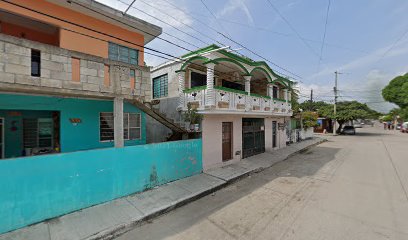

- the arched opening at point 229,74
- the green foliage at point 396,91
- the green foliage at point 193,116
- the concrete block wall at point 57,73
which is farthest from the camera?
the green foliage at point 396,91

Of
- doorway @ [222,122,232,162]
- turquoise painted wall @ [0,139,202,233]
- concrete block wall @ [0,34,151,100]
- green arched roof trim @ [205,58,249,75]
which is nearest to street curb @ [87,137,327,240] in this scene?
turquoise painted wall @ [0,139,202,233]

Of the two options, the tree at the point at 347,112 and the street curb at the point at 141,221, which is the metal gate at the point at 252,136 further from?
the tree at the point at 347,112

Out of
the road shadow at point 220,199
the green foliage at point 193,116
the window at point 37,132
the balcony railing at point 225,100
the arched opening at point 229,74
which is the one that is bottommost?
the road shadow at point 220,199

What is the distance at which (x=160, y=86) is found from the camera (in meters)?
11.7

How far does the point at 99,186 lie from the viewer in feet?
17.6

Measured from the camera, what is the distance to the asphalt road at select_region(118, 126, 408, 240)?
4.26 m

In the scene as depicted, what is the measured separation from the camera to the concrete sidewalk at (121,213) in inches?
162

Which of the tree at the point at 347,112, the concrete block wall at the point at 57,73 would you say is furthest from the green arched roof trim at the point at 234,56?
the tree at the point at 347,112

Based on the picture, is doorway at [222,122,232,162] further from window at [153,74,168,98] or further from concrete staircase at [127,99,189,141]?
window at [153,74,168,98]

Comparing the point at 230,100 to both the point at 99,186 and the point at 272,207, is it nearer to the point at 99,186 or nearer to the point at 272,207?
the point at 272,207

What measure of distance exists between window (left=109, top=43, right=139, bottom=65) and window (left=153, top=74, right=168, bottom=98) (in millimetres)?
2805

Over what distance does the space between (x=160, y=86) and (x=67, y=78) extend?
22.2ft

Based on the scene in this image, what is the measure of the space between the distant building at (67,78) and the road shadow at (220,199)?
9.47 feet

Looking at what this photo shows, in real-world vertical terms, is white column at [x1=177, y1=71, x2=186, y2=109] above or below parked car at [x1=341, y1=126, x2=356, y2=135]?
above
